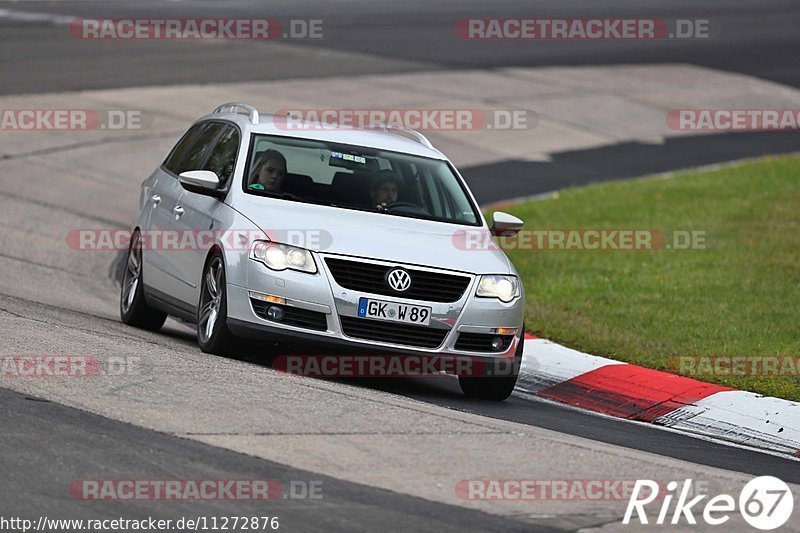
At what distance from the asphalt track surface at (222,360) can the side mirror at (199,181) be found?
3.68 ft

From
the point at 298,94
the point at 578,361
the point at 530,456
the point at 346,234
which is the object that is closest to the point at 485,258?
the point at 346,234

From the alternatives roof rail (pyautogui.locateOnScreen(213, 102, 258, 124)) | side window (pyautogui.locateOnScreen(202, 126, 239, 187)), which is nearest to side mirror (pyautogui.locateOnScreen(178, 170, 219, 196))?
side window (pyautogui.locateOnScreen(202, 126, 239, 187))

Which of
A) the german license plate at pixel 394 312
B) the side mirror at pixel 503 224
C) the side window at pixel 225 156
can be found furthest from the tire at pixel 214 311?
the side mirror at pixel 503 224

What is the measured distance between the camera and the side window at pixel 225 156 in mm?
10883

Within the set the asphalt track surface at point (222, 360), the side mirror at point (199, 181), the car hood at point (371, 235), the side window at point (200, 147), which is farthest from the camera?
the side window at point (200, 147)

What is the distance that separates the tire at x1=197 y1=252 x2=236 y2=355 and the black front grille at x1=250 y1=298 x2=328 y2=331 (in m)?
0.28

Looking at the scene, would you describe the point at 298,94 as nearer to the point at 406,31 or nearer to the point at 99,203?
the point at 99,203

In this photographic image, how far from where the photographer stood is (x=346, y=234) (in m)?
9.84

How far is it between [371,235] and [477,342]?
1.00 m

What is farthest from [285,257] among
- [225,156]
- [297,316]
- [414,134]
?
[414,134]

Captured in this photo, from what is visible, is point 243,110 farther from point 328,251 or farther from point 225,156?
point 328,251

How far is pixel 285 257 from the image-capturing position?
966 centimetres

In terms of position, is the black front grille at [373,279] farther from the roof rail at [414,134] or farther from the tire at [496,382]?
the roof rail at [414,134]

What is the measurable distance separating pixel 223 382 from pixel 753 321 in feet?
19.0
